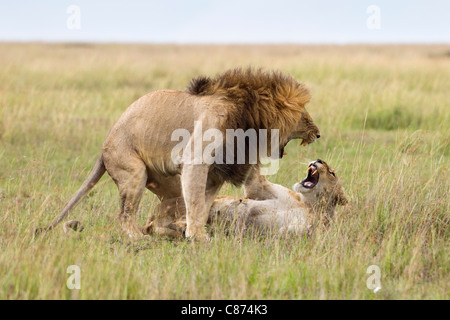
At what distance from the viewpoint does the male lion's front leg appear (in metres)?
4.87

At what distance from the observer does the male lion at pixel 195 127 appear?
494 cm

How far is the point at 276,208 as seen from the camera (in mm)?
5176

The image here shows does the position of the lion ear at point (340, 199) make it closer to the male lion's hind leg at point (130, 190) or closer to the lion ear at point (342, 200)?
the lion ear at point (342, 200)

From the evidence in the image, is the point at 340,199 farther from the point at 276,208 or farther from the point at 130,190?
the point at 130,190

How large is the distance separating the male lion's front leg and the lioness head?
0.71 meters

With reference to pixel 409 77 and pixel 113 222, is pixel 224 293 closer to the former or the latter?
pixel 113 222

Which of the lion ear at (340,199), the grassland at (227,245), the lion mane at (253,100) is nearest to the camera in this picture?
the grassland at (227,245)

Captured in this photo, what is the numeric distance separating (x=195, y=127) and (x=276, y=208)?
33.0 inches

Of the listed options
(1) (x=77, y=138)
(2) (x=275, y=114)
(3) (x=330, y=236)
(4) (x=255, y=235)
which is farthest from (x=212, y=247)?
(1) (x=77, y=138)

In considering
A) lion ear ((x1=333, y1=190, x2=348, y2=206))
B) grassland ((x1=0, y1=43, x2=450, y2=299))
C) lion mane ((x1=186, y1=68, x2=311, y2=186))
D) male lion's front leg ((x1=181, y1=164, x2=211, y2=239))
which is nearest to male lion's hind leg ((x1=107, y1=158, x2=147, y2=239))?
grassland ((x1=0, y1=43, x2=450, y2=299))

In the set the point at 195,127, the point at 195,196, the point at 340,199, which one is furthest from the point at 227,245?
the point at 340,199

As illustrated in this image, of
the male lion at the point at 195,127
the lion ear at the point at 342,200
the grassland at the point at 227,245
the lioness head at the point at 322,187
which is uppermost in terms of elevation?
the male lion at the point at 195,127

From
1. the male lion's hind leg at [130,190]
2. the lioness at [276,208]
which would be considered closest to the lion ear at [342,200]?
the lioness at [276,208]
